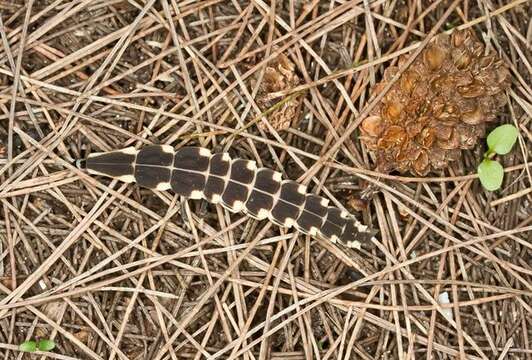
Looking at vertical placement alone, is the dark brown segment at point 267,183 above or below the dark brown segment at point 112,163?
below

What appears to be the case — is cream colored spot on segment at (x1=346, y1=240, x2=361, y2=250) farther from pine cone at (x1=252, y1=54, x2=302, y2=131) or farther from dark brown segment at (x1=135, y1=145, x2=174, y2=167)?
dark brown segment at (x1=135, y1=145, x2=174, y2=167)

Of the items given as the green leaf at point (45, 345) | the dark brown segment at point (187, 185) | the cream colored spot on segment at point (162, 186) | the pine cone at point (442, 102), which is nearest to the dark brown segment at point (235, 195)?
the dark brown segment at point (187, 185)

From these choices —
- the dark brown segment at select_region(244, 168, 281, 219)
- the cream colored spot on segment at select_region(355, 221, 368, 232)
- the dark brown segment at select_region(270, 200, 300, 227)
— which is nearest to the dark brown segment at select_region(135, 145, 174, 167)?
the dark brown segment at select_region(244, 168, 281, 219)

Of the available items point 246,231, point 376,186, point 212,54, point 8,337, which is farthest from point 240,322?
point 212,54

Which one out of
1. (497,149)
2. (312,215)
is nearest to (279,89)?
(312,215)

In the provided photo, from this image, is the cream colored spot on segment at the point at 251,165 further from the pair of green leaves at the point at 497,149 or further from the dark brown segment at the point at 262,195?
the pair of green leaves at the point at 497,149

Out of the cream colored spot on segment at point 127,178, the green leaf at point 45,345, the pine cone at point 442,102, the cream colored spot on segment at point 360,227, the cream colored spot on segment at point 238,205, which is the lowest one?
the green leaf at point 45,345
